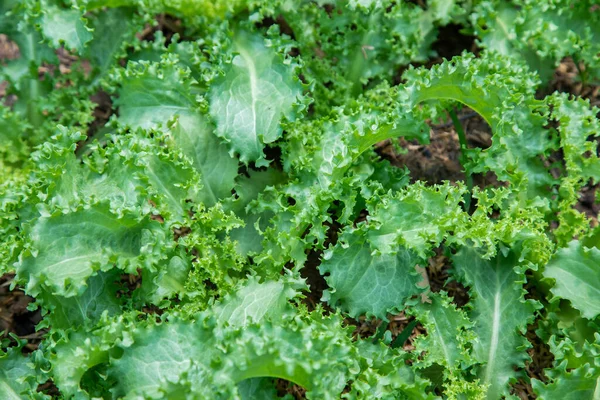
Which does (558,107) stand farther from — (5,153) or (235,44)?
(5,153)

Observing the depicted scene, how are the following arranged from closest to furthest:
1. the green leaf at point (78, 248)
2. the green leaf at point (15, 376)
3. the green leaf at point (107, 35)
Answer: the green leaf at point (78, 248) < the green leaf at point (15, 376) < the green leaf at point (107, 35)

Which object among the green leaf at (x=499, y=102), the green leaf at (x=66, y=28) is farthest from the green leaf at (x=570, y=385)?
the green leaf at (x=66, y=28)

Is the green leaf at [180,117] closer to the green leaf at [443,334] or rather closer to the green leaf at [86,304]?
the green leaf at [86,304]

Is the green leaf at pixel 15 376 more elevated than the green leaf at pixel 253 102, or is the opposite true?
the green leaf at pixel 253 102

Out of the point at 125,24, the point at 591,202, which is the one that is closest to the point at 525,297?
the point at 591,202

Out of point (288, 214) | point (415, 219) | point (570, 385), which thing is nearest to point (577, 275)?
point (570, 385)

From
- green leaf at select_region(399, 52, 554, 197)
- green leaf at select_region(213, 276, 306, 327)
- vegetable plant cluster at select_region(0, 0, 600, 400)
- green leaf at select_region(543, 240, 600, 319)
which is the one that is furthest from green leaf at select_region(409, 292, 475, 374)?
green leaf at select_region(399, 52, 554, 197)

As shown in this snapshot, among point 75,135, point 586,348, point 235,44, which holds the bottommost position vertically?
point 586,348
